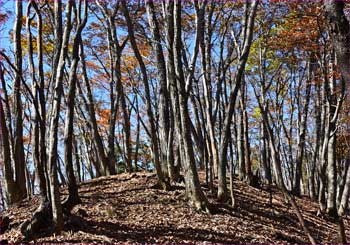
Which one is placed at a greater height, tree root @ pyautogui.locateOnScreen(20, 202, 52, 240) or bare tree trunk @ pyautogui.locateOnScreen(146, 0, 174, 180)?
bare tree trunk @ pyautogui.locateOnScreen(146, 0, 174, 180)

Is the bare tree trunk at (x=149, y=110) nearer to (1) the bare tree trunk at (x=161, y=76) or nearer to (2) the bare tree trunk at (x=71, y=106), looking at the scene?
(1) the bare tree trunk at (x=161, y=76)

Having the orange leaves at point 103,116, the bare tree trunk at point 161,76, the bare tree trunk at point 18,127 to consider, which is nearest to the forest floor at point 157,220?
the bare tree trunk at point 18,127

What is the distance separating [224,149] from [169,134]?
1401mm

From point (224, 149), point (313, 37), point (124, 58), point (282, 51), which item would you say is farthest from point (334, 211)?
point (124, 58)

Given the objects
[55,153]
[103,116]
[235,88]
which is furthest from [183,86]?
[103,116]

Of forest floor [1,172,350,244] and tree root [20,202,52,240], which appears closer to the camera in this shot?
tree root [20,202,52,240]

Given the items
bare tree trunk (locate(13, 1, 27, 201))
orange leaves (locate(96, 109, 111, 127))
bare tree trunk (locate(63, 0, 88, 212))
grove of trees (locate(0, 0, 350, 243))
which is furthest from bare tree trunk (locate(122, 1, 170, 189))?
orange leaves (locate(96, 109, 111, 127))

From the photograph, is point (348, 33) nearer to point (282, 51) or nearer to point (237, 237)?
point (237, 237)

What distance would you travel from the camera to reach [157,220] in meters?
7.30

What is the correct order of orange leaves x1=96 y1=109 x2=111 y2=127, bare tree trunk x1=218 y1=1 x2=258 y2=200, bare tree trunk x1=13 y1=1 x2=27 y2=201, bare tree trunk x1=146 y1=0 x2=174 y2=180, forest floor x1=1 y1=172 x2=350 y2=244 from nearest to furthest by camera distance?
forest floor x1=1 y1=172 x2=350 y2=244, bare tree trunk x1=218 y1=1 x2=258 y2=200, bare tree trunk x1=13 y1=1 x2=27 y2=201, bare tree trunk x1=146 y1=0 x2=174 y2=180, orange leaves x1=96 y1=109 x2=111 y2=127

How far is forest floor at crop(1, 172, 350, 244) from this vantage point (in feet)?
21.0

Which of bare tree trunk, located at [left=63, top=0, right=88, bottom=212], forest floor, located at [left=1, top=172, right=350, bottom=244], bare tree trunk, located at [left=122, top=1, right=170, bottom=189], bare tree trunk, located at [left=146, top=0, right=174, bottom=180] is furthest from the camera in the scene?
bare tree trunk, located at [left=146, top=0, right=174, bottom=180]

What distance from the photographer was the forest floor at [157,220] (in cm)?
Answer: 640

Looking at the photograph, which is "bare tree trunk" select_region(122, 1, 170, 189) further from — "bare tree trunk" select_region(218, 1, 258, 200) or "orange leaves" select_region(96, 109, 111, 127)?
"orange leaves" select_region(96, 109, 111, 127)
